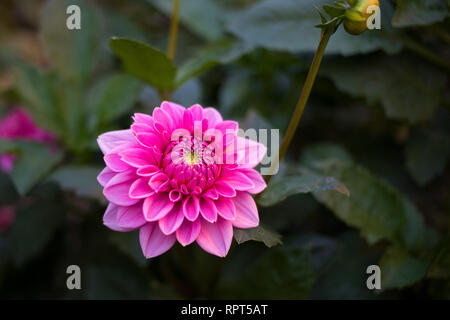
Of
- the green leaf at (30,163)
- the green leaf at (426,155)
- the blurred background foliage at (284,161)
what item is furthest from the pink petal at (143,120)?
the green leaf at (426,155)

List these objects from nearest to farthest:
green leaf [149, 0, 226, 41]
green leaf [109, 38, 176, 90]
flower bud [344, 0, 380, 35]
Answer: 1. flower bud [344, 0, 380, 35]
2. green leaf [109, 38, 176, 90]
3. green leaf [149, 0, 226, 41]

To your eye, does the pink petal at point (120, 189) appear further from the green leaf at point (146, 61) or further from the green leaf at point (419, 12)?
the green leaf at point (419, 12)

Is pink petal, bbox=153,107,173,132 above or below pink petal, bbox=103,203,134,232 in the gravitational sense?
above

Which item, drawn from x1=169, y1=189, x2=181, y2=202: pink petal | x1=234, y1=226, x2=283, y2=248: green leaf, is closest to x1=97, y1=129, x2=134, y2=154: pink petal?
x1=169, y1=189, x2=181, y2=202: pink petal

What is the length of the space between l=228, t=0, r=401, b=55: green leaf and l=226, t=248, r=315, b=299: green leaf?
1.42 feet

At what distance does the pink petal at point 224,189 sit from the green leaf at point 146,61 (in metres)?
0.31

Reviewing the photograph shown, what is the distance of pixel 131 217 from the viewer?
58cm

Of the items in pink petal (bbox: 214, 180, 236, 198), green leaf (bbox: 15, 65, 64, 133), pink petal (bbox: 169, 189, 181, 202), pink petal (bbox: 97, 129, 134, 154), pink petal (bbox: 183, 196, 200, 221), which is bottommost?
pink petal (bbox: 183, 196, 200, 221)

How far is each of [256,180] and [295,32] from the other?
455mm

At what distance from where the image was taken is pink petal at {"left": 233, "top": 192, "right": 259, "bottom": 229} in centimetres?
59

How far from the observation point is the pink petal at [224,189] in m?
0.58

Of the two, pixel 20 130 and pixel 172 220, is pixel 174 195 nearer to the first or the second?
pixel 172 220

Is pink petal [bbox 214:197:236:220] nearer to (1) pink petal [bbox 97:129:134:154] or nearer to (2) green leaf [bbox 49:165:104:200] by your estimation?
(1) pink petal [bbox 97:129:134:154]

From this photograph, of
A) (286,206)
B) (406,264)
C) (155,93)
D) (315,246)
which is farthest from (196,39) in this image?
(406,264)
